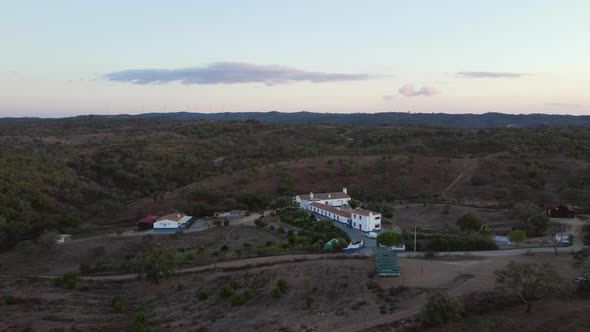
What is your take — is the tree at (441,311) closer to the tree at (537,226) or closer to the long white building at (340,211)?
the long white building at (340,211)

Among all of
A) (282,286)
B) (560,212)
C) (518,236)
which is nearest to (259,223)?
(282,286)

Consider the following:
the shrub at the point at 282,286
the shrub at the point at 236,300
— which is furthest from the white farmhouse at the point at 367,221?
the shrub at the point at 236,300

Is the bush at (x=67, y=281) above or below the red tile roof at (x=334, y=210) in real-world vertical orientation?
below

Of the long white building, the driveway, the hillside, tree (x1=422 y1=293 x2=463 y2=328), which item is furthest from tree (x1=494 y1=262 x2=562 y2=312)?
the hillside

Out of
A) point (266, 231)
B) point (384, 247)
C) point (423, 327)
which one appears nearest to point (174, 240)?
point (266, 231)

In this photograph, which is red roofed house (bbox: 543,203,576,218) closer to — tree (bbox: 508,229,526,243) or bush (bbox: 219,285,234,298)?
tree (bbox: 508,229,526,243)

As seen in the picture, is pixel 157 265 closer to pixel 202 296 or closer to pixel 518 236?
pixel 202 296
